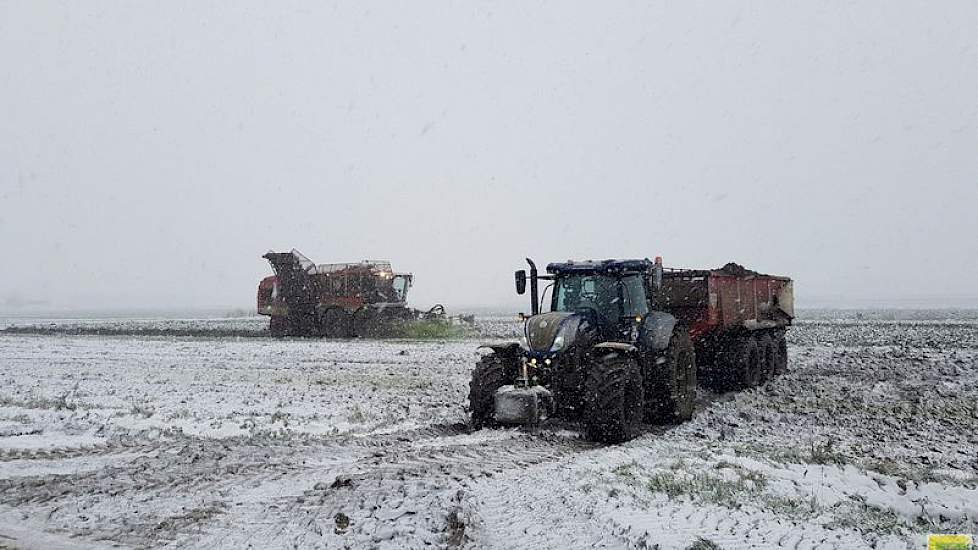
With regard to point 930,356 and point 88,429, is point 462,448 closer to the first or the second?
point 88,429

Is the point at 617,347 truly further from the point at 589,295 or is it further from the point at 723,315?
the point at 723,315

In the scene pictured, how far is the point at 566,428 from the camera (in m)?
11.0

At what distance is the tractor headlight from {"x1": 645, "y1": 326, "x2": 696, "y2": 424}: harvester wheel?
1489 mm

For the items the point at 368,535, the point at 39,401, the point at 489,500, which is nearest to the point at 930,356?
the point at 489,500

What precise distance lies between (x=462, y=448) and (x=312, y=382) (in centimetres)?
868

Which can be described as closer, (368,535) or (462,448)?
(368,535)

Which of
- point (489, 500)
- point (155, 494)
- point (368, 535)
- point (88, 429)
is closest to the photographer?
point (368, 535)

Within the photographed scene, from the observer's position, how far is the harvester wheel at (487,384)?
1074 centimetres

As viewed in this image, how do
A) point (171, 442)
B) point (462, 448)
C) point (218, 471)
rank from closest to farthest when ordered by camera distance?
point (218, 471) → point (462, 448) → point (171, 442)

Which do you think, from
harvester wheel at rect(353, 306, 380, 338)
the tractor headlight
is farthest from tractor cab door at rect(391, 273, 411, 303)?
the tractor headlight

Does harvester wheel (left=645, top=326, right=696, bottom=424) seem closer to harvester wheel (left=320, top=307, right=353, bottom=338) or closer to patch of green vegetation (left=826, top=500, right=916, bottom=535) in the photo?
patch of green vegetation (left=826, top=500, right=916, bottom=535)

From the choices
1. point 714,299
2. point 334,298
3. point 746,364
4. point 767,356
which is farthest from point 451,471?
point 334,298

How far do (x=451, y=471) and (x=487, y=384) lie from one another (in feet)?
8.86

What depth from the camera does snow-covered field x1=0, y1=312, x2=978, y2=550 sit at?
6383 millimetres
